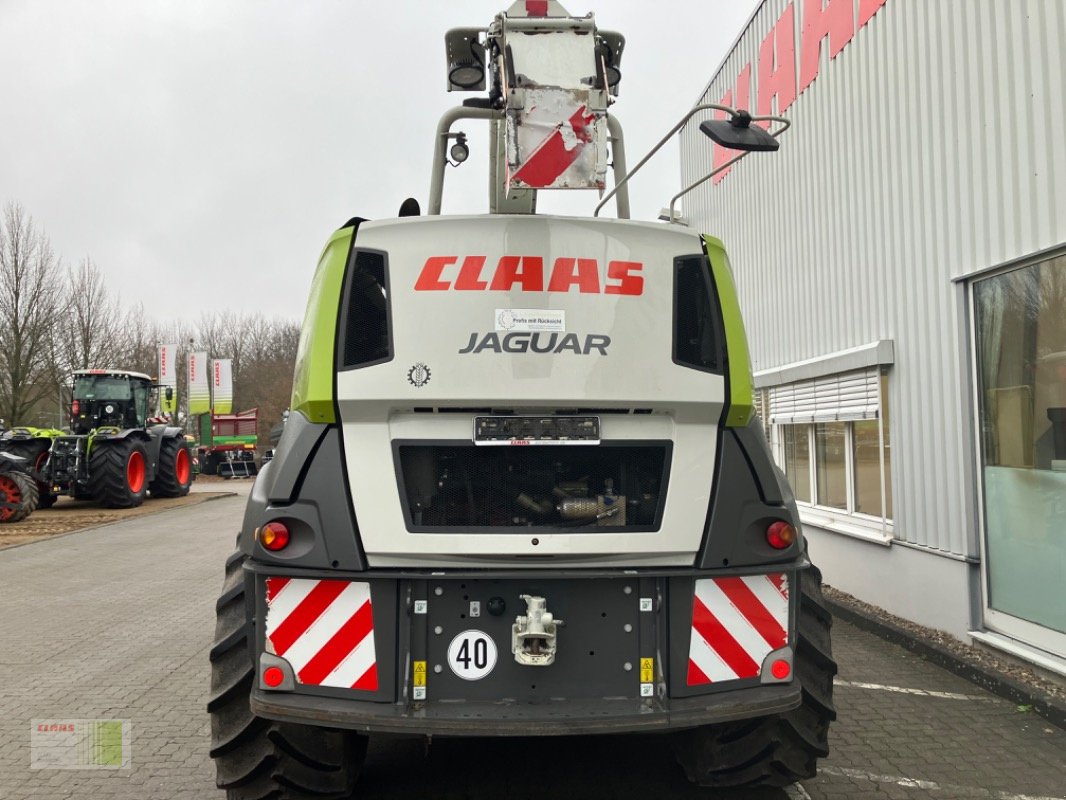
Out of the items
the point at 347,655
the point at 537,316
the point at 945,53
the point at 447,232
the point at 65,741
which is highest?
the point at 945,53

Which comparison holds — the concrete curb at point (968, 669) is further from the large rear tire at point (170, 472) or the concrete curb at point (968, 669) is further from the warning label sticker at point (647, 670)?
the large rear tire at point (170, 472)

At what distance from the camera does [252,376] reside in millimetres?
55844

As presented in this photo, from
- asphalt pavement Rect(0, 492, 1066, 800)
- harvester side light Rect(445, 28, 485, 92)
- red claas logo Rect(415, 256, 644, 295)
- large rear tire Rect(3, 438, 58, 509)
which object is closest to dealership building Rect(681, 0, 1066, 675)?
asphalt pavement Rect(0, 492, 1066, 800)

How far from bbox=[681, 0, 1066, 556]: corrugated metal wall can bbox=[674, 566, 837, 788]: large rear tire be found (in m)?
3.12

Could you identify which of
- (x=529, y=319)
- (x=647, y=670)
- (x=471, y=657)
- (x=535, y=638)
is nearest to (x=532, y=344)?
(x=529, y=319)

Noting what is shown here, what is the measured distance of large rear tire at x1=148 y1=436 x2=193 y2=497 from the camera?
20938 millimetres

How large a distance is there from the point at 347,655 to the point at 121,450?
16930 millimetres

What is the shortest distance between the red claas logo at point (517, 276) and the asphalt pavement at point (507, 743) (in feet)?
7.45

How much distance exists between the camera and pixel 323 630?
2996 millimetres

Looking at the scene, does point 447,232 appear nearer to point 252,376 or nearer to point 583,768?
point 583,768

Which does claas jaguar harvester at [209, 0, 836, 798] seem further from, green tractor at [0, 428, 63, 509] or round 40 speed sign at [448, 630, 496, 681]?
green tractor at [0, 428, 63, 509]

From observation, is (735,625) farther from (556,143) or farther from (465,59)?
(465,59)

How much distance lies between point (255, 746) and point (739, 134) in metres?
3.26

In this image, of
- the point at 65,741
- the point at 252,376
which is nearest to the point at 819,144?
the point at 65,741
